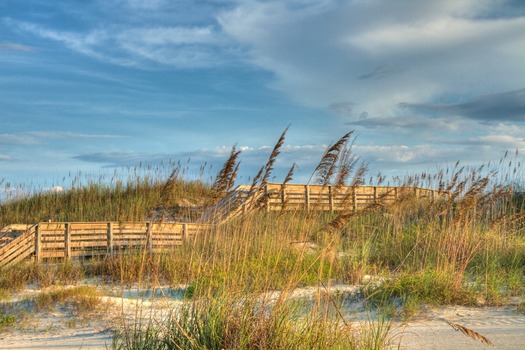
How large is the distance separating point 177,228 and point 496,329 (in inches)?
374

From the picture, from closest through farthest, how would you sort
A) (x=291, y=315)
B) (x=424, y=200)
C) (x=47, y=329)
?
(x=291, y=315)
(x=47, y=329)
(x=424, y=200)

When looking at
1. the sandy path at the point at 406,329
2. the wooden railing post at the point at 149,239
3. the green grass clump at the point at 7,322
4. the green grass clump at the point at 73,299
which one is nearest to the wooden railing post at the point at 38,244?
the wooden railing post at the point at 149,239

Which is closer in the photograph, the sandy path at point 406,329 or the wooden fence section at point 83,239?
the sandy path at point 406,329

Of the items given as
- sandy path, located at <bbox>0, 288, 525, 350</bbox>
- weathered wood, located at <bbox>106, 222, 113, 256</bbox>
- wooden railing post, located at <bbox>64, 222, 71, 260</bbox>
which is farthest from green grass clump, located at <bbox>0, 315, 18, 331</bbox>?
weathered wood, located at <bbox>106, 222, 113, 256</bbox>

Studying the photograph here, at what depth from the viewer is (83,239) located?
14.0 metres

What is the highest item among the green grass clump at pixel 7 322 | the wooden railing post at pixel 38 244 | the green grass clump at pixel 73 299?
the wooden railing post at pixel 38 244

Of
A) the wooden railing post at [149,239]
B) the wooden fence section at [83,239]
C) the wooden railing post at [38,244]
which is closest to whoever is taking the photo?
the wooden railing post at [149,239]

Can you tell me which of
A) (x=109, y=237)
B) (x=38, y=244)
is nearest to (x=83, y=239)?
(x=109, y=237)

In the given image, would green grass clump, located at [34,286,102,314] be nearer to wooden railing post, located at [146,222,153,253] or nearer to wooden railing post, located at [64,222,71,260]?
wooden railing post, located at [146,222,153,253]

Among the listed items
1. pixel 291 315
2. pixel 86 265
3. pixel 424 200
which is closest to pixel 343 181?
pixel 291 315

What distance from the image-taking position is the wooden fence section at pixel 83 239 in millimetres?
13180

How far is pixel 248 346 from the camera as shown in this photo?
4.32 m

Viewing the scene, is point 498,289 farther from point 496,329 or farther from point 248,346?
point 248,346

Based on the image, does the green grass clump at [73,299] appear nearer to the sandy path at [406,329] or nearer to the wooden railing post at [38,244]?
the sandy path at [406,329]
